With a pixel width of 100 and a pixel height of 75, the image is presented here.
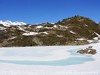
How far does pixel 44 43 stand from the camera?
44500 millimetres

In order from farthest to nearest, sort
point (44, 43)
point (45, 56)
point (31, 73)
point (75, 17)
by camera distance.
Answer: point (75, 17) < point (44, 43) < point (45, 56) < point (31, 73)

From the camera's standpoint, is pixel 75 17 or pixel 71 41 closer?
pixel 71 41

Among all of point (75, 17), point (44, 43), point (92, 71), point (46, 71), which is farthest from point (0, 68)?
point (75, 17)

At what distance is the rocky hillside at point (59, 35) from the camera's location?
147 ft

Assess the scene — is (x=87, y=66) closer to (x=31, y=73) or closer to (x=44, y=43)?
(x=31, y=73)

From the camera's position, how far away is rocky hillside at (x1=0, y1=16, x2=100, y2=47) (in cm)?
4488

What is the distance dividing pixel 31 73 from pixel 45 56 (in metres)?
9.45

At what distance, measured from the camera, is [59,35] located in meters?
52.6

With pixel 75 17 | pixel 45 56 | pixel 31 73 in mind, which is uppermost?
pixel 75 17

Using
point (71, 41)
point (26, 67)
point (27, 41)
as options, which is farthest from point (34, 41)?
point (26, 67)

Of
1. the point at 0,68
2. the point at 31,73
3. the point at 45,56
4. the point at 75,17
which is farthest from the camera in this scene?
the point at 75,17

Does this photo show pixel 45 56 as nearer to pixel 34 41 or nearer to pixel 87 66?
pixel 87 66

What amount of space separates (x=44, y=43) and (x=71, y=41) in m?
5.14

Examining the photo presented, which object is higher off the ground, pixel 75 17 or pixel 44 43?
pixel 75 17
